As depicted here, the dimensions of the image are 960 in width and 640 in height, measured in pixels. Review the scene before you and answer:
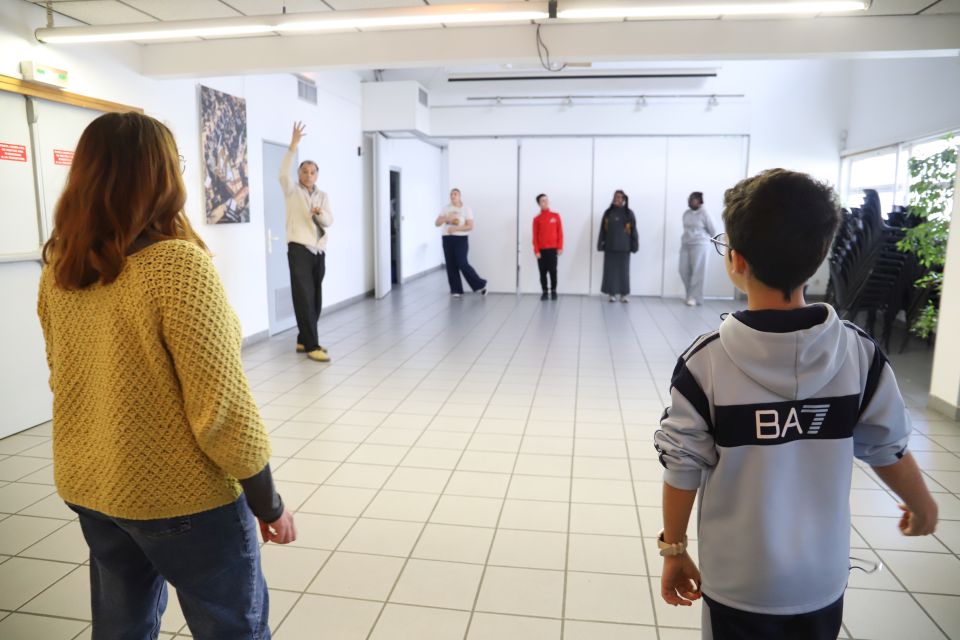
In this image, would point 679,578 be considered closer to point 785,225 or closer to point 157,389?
point 785,225

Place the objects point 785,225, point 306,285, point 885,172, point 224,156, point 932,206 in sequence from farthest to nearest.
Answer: point 885,172 < point 224,156 < point 306,285 < point 932,206 < point 785,225

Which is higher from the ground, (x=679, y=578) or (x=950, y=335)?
(x=679, y=578)

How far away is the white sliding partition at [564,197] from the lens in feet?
35.2

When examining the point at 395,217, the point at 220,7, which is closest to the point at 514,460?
the point at 220,7

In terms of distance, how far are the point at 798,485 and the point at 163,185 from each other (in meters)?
1.29

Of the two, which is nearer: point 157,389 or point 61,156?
point 157,389

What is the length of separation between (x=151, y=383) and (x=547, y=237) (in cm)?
928

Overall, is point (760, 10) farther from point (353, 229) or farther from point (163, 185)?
point (353, 229)

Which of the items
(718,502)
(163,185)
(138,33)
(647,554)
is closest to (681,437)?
(718,502)

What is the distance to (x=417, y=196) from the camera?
13258mm

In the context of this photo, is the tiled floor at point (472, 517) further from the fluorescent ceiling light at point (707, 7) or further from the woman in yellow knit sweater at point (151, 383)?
the fluorescent ceiling light at point (707, 7)

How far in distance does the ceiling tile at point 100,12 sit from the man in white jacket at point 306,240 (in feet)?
4.96

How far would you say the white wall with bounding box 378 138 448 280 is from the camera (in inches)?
465

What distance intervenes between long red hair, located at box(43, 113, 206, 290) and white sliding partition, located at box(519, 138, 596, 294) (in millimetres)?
9853
